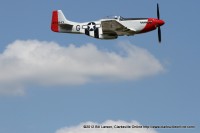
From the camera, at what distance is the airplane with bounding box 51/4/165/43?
5896 centimetres

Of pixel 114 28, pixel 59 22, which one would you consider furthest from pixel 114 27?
pixel 59 22

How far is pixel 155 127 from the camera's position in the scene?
43688 millimetres

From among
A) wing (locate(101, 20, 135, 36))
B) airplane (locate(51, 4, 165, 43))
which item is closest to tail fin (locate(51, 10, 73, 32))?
airplane (locate(51, 4, 165, 43))

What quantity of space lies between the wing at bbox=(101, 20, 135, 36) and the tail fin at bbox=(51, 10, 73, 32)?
6339 mm

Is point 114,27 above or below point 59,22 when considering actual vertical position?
below

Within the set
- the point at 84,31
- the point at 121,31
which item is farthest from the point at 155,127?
the point at 84,31

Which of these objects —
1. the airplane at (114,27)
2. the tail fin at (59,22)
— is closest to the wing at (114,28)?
the airplane at (114,27)

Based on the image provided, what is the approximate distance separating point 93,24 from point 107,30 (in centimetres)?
292

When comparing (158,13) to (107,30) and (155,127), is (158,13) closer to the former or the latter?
(107,30)

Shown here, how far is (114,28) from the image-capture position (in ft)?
193

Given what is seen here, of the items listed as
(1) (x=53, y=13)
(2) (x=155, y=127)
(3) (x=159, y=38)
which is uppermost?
(1) (x=53, y=13)

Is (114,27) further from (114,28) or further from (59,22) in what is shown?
(59,22)

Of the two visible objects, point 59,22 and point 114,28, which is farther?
A: point 59,22

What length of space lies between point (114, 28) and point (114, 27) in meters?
0.12
